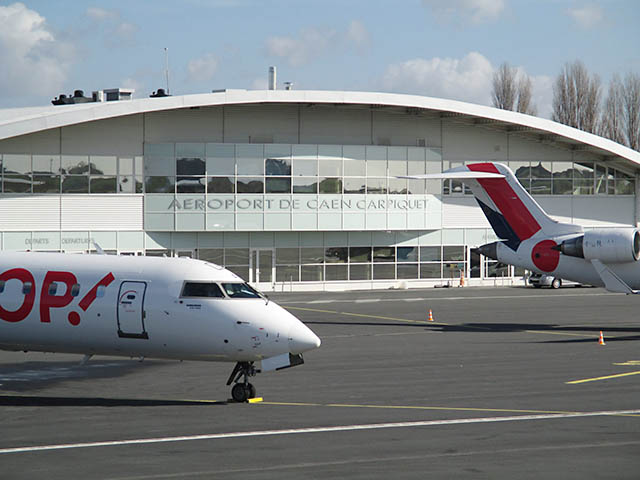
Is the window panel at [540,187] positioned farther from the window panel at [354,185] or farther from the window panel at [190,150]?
the window panel at [190,150]

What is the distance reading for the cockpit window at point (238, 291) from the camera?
63.9ft

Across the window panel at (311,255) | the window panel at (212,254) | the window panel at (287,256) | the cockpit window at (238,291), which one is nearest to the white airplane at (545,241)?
the cockpit window at (238,291)

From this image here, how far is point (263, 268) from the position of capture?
56562mm

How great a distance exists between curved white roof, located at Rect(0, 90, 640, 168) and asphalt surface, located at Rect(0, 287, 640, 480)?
25109 millimetres

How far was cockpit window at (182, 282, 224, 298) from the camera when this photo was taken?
1939cm

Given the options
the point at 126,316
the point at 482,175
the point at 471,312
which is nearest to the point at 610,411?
the point at 126,316

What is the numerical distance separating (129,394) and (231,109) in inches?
1443

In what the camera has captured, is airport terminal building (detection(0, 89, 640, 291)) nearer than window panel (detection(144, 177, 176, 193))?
Yes

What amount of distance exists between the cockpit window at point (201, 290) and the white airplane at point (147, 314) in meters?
0.02

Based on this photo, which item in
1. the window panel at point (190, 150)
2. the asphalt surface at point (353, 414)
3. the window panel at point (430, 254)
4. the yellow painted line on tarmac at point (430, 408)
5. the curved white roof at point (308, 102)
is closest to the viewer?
the asphalt surface at point (353, 414)

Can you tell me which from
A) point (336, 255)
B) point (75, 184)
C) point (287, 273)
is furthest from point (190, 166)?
point (336, 255)

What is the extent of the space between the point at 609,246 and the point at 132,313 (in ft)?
70.6

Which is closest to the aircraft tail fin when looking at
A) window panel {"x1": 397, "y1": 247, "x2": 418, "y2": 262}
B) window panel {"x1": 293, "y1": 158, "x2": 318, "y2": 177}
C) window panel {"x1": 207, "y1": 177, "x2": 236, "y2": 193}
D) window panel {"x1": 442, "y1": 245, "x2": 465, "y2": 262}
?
window panel {"x1": 293, "y1": 158, "x2": 318, "y2": 177}

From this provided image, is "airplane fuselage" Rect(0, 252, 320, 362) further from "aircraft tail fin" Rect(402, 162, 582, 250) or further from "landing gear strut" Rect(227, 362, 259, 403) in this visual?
"aircraft tail fin" Rect(402, 162, 582, 250)
